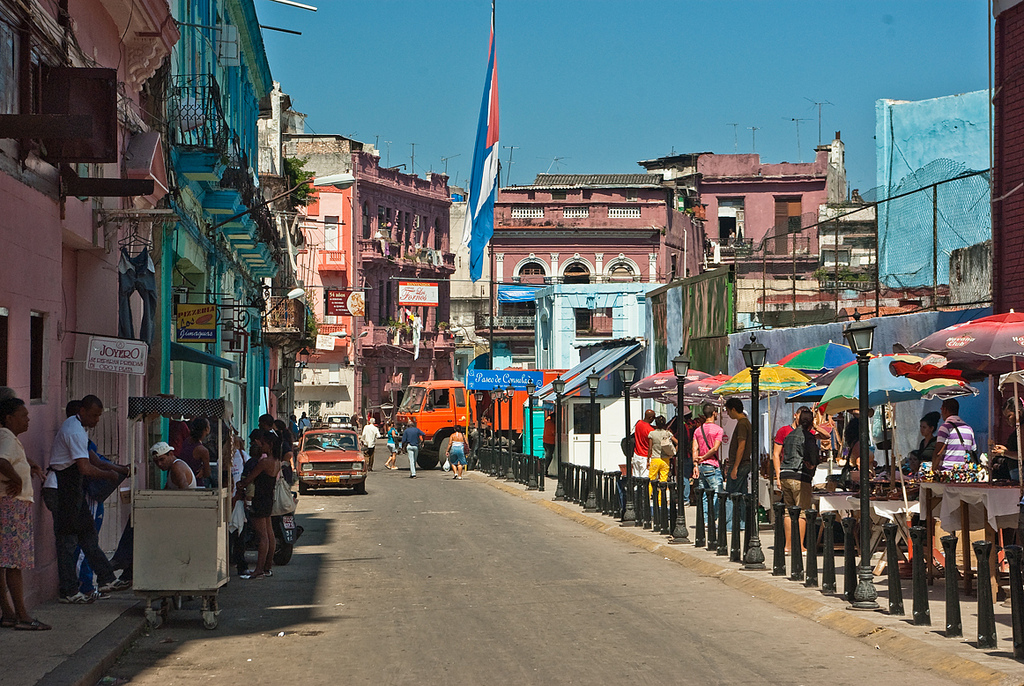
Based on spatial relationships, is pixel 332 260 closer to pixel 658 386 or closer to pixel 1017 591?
pixel 658 386

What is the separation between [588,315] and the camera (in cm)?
6069

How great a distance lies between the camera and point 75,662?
8656 mm

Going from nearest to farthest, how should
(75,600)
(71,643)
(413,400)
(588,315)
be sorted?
(71,643)
(75,600)
(413,400)
(588,315)

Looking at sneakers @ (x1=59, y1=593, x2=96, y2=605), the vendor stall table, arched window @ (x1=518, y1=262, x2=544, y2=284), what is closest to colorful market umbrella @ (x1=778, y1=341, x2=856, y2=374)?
the vendor stall table

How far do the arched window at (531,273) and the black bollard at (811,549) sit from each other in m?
53.0

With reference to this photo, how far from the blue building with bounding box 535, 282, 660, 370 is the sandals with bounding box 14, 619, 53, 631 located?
165 feet

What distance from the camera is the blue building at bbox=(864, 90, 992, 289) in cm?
2105

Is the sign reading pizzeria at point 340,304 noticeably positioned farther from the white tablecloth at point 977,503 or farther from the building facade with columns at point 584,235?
the white tablecloth at point 977,503

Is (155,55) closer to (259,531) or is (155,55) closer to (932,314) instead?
(259,531)

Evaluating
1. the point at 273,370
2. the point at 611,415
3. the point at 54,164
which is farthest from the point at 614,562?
the point at 273,370

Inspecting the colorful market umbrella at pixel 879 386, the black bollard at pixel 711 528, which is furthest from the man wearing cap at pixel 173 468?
the black bollard at pixel 711 528

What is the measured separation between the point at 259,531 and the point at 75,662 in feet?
20.0

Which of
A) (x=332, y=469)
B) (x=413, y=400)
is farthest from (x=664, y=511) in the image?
(x=413, y=400)

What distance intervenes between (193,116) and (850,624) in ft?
43.0
